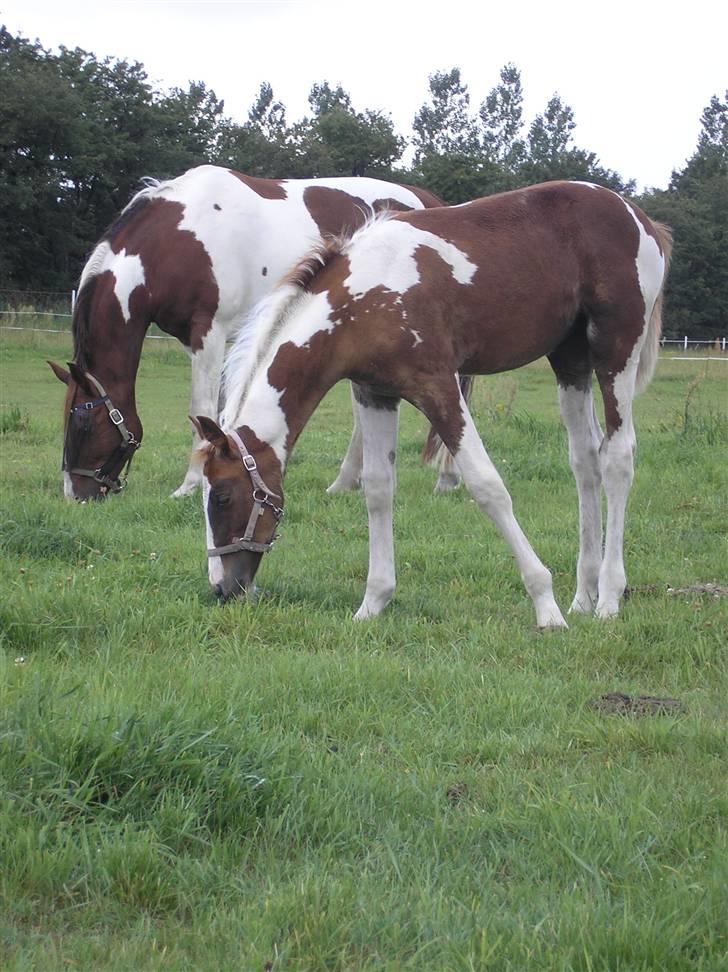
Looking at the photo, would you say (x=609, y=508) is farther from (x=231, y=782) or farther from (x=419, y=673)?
(x=231, y=782)

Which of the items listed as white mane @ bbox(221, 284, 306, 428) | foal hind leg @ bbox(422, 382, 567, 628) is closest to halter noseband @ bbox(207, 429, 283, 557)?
white mane @ bbox(221, 284, 306, 428)

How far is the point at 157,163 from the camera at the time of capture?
163ft

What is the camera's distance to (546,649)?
15.0 ft

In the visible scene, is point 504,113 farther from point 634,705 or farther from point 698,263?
point 634,705

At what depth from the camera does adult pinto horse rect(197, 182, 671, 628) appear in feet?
16.4

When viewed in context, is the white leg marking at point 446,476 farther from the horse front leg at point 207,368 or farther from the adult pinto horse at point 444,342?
the adult pinto horse at point 444,342

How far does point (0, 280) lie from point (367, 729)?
141 ft

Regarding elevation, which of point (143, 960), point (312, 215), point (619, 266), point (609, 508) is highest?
point (312, 215)

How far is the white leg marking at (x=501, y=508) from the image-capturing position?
504 centimetres

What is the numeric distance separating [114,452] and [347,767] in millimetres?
5357

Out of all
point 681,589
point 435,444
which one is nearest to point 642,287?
point 681,589

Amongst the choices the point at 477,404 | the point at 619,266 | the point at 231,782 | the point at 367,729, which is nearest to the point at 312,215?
the point at 619,266

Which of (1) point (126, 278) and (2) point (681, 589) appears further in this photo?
(1) point (126, 278)

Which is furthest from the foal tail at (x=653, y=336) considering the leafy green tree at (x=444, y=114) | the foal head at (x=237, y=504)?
the leafy green tree at (x=444, y=114)
